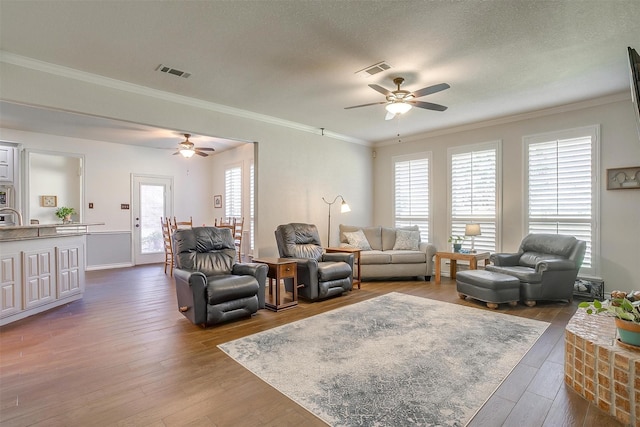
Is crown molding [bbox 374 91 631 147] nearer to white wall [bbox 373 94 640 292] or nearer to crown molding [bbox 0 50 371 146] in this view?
white wall [bbox 373 94 640 292]

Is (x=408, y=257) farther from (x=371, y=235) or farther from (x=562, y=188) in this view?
(x=562, y=188)

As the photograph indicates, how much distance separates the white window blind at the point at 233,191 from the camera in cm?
802

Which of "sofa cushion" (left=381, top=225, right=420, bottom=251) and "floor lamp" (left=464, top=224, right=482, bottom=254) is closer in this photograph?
"floor lamp" (left=464, top=224, right=482, bottom=254)

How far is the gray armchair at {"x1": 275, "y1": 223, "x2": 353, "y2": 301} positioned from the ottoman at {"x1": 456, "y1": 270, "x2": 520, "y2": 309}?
1.77m

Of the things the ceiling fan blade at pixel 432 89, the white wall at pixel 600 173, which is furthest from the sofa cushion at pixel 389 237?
the ceiling fan blade at pixel 432 89

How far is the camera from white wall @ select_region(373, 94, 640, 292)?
455cm

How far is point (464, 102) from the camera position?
191 inches

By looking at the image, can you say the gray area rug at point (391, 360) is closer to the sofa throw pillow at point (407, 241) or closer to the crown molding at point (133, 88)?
the sofa throw pillow at point (407, 241)

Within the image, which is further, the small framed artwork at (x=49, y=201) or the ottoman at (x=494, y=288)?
the small framed artwork at (x=49, y=201)

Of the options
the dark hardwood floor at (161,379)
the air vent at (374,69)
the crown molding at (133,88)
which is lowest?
the dark hardwood floor at (161,379)

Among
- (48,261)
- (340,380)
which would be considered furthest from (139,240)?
(340,380)

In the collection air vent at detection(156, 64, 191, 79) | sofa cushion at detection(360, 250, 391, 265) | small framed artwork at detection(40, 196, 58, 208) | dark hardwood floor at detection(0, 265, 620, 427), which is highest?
air vent at detection(156, 64, 191, 79)

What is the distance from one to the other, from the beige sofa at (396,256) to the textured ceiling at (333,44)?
2788mm

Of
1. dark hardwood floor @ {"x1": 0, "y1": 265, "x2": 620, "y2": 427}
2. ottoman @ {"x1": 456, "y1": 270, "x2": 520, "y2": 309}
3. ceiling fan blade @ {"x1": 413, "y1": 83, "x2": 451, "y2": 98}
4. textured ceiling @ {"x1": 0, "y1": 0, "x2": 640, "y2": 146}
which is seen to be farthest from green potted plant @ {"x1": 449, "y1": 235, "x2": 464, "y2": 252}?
ceiling fan blade @ {"x1": 413, "y1": 83, "x2": 451, "y2": 98}
